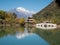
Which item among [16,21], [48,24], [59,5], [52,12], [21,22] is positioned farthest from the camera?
[52,12]

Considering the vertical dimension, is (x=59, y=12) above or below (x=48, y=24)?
above

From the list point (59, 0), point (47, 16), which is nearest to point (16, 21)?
point (47, 16)

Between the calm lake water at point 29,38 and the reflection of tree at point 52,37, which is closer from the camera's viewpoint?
the calm lake water at point 29,38

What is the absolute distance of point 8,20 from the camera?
55.2 meters

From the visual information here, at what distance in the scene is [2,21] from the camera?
54.3 metres

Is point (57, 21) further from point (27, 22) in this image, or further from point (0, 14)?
point (0, 14)

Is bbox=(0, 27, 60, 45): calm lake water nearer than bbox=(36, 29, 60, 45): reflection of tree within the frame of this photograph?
Yes

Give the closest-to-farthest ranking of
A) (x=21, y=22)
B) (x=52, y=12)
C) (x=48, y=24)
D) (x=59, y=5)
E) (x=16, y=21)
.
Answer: (x=59, y=5)
(x=48, y=24)
(x=21, y=22)
(x=16, y=21)
(x=52, y=12)

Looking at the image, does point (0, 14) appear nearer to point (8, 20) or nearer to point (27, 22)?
point (8, 20)

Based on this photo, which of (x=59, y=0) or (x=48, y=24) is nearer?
(x=59, y=0)

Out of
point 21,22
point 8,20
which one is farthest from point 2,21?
point 21,22

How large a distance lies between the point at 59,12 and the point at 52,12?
5.71 m

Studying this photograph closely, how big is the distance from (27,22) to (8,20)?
26.0 feet

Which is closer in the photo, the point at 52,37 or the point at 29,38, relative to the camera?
the point at 29,38
